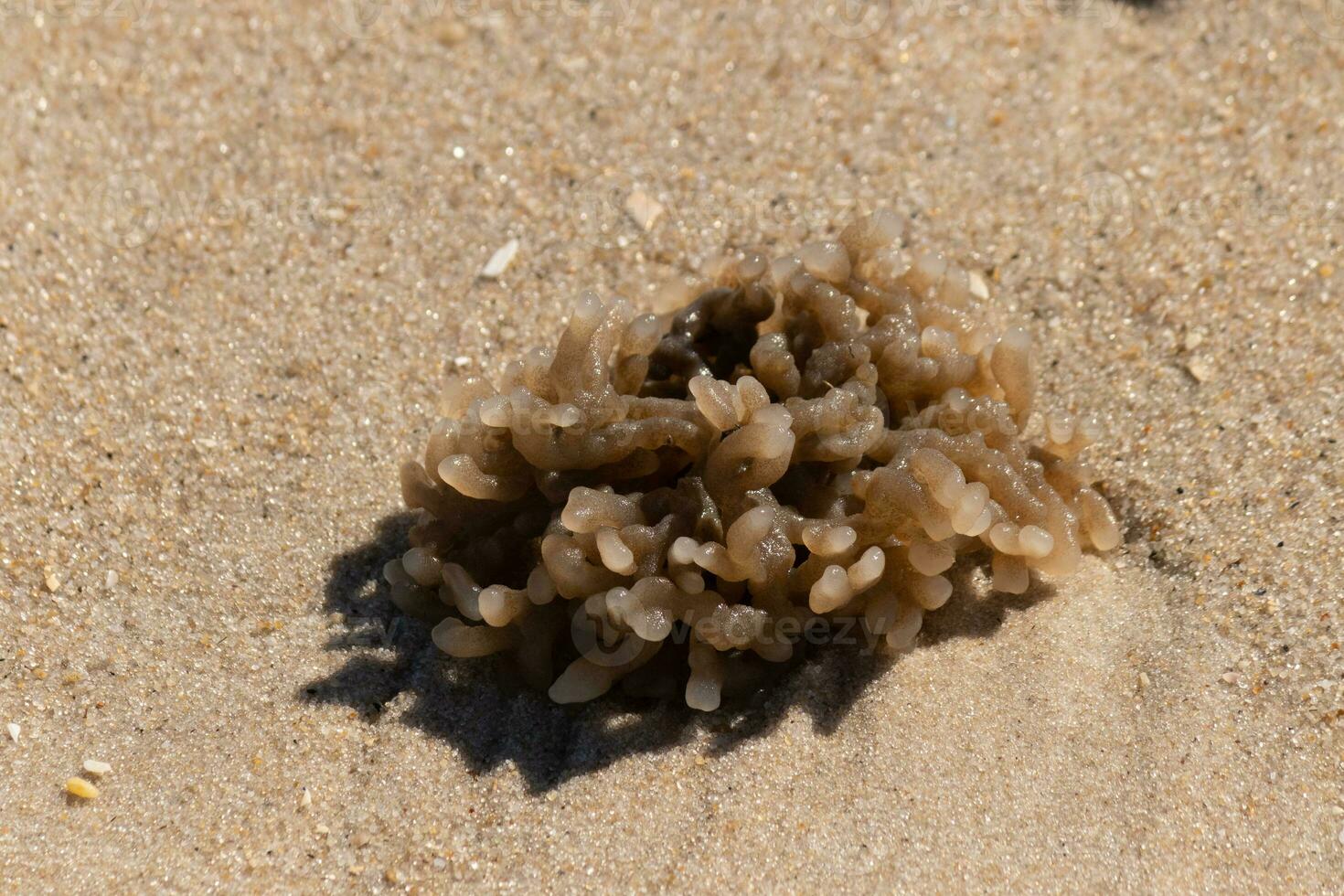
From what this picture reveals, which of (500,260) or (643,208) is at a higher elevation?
(643,208)

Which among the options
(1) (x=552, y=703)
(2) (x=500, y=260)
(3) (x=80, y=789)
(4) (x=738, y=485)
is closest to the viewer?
(3) (x=80, y=789)

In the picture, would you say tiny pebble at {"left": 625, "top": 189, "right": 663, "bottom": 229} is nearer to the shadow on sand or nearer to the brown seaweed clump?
the brown seaweed clump

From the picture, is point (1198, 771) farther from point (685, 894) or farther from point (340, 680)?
point (340, 680)

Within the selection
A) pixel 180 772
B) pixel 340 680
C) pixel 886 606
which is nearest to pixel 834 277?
pixel 886 606

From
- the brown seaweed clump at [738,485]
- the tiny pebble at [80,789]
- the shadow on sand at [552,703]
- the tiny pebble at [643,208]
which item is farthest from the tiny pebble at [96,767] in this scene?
the tiny pebble at [643,208]

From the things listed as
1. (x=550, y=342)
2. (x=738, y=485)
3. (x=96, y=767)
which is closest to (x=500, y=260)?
(x=550, y=342)

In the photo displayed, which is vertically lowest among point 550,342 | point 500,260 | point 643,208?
point 550,342

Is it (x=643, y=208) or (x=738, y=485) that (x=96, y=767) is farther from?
(x=643, y=208)
